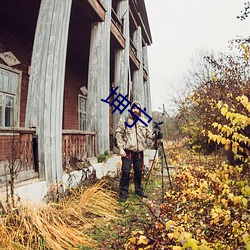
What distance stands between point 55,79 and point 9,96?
3636mm

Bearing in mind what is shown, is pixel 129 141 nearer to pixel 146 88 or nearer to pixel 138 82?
pixel 138 82

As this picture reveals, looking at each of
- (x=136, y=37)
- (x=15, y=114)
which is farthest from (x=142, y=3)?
(x=15, y=114)

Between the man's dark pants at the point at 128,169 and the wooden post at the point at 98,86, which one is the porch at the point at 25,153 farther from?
the man's dark pants at the point at 128,169

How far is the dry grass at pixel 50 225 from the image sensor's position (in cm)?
258

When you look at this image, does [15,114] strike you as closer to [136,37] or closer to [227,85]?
[227,85]

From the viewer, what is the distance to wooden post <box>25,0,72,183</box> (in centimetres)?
404

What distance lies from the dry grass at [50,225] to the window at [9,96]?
13.5 feet

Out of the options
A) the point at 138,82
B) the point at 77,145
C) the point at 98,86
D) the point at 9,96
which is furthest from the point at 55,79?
the point at 138,82

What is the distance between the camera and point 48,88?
414 centimetres

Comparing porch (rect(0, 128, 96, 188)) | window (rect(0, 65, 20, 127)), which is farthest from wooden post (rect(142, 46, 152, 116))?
porch (rect(0, 128, 96, 188))

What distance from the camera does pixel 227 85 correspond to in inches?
332

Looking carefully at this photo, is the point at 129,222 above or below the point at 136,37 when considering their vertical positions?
below

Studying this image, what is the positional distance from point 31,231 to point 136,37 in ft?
39.1

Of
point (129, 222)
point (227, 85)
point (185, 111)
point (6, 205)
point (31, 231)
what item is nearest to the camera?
point (31, 231)
